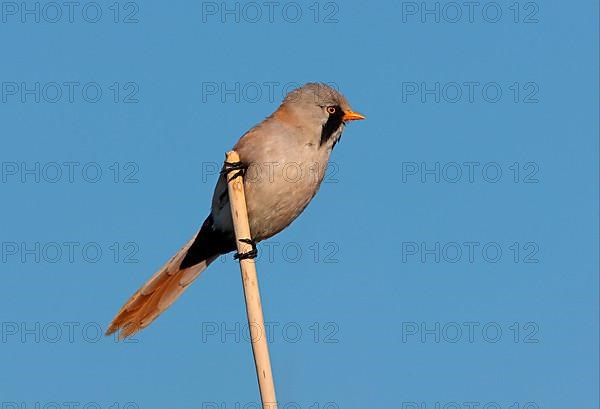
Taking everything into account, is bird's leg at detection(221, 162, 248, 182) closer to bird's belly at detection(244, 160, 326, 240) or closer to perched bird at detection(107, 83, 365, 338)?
perched bird at detection(107, 83, 365, 338)

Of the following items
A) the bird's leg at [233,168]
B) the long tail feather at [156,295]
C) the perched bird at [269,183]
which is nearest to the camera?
the bird's leg at [233,168]

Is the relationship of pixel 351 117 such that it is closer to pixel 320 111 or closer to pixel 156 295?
pixel 320 111

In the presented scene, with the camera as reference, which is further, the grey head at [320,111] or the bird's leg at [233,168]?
the grey head at [320,111]

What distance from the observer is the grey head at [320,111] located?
8.06m

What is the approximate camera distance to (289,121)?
808 cm

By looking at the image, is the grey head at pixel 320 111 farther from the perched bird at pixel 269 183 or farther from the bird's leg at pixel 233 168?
the bird's leg at pixel 233 168

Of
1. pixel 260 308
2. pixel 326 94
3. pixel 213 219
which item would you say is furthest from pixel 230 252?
pixel 260 308

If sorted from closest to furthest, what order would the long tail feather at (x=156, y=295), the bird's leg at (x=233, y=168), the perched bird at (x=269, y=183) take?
the bird's leg at (x=233, y=168) < the long tail feather at (x=156, y=295) < the perched bird at (x=269, y=183)

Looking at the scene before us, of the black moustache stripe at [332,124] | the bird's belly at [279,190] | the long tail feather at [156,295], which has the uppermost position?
the black moustache stripe at [332,124]

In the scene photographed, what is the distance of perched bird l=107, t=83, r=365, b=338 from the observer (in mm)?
7754

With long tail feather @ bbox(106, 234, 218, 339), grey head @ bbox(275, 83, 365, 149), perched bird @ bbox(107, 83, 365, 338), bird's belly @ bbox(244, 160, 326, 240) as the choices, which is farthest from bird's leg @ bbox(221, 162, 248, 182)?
long tail feather @ bbox(106, 234, 218, 339)

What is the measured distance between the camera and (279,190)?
7824 millimetres

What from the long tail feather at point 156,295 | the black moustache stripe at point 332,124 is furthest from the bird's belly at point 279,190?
the long tail feather at point 156,295

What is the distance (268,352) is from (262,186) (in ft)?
8.11
